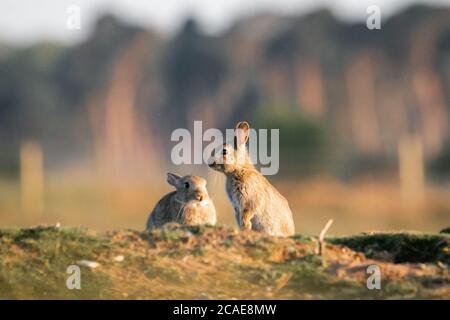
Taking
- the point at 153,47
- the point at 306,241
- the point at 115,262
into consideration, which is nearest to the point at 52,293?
the point at 115,262

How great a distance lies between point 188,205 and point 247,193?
0.99 meters

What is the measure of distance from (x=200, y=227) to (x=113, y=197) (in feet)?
114

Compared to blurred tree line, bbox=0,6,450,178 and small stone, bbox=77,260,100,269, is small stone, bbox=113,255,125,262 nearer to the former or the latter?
small stone, bbox=77,260,100,269

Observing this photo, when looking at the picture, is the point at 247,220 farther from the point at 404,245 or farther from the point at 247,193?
the point at 404,245

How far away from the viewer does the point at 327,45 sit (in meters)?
88.7

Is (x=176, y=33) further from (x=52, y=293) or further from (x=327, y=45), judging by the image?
(x=52, y=293)

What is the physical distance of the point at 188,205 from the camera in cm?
1625

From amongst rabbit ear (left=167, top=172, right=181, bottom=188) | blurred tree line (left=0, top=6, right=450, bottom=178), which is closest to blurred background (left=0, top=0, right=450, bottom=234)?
blurred tree line (left=0, top=6, right=450, bottom=178)

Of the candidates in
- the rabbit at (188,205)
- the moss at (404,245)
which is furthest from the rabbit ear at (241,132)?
the moss at (404,245)

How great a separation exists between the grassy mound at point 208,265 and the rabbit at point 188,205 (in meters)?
1.58

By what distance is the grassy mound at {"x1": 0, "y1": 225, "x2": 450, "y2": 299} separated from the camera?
1294 centimetres

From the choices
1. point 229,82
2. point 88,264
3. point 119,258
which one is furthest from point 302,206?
point 229,82

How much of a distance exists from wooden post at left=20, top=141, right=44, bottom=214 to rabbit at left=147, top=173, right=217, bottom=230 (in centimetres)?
2904
